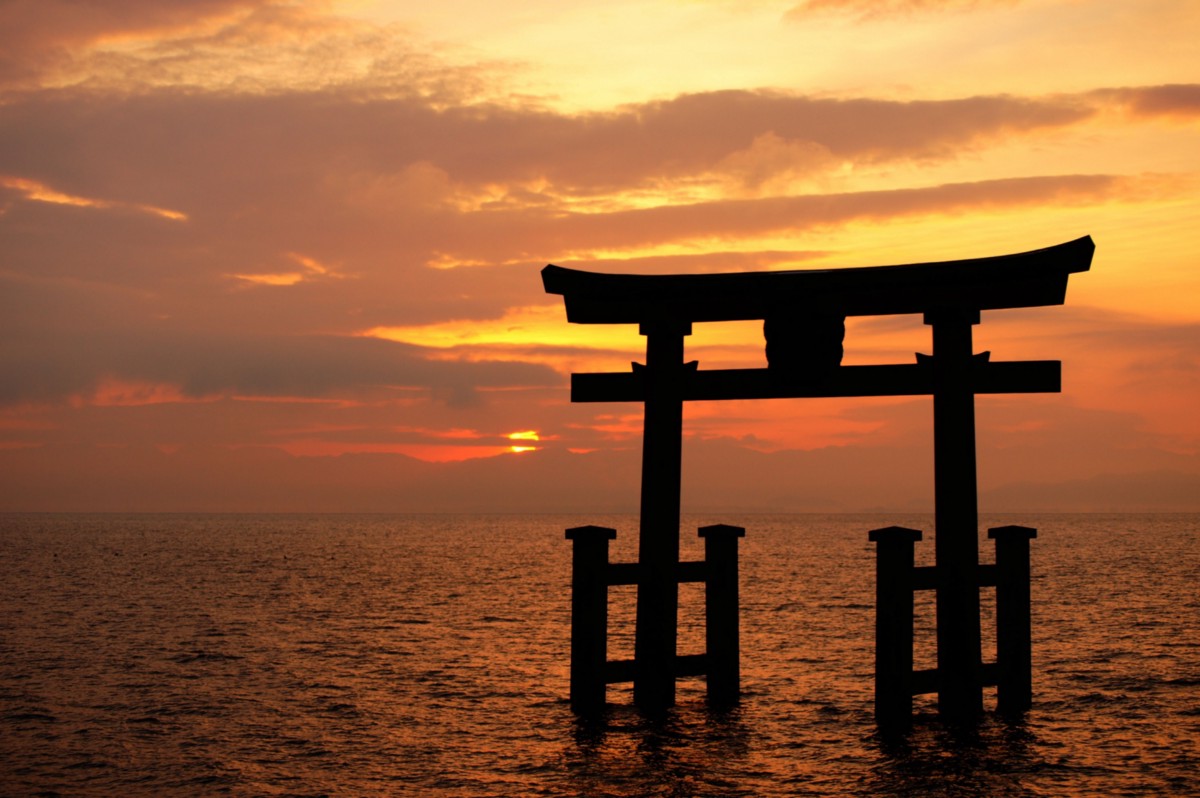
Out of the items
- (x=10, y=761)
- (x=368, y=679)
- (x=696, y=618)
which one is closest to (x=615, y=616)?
(x=696, y=618)

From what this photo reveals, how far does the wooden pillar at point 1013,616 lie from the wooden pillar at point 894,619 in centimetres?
135

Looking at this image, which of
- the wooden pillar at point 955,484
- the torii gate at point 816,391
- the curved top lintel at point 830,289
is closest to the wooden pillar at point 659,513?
the torii gate at point 816,391

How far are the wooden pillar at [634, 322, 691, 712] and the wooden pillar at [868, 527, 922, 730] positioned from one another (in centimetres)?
230

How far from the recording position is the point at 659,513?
12.7 metres

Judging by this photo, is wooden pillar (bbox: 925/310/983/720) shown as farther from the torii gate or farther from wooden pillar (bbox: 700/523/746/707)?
wooden pillar (bbox: 700/523/746/707)

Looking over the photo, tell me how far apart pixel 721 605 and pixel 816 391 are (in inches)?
111

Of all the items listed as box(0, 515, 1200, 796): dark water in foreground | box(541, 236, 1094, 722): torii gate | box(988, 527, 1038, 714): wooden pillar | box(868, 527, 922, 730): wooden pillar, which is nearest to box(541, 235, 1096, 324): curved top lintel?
box(541, 236, 1094, 722): torii gate


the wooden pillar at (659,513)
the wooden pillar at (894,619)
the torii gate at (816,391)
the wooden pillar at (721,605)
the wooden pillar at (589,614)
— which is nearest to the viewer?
the wooden pillar at (894,619)

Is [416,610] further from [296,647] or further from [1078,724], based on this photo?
[1078,724]

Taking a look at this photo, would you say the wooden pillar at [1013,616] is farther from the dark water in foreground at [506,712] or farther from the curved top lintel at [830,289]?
the curved top lintel at [830,289]

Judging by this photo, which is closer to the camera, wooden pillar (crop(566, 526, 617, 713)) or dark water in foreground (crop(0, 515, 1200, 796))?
dark water in foreground (crop(0, 515, 1200, 796))

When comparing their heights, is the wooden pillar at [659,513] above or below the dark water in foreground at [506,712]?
above

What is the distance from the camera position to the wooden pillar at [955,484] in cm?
1186

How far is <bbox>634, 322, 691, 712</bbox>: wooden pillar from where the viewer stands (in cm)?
1260
